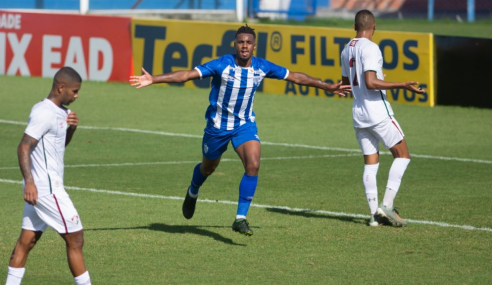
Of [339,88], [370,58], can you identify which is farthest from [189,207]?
[370,58]

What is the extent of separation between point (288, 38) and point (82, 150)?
837 centimetres

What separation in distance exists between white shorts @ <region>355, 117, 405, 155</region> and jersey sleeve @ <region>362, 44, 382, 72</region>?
60 centimetres

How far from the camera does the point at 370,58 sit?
32.6 ft

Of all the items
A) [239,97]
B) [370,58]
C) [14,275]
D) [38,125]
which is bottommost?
[14,275]

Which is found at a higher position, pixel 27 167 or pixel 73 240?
pixel 27 167

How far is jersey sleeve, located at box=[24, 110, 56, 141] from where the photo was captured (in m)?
6.71

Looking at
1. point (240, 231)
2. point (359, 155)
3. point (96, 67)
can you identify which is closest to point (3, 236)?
point (240, 231)

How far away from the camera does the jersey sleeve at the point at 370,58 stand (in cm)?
992

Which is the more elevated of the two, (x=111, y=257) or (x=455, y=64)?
(x=455, y=64)

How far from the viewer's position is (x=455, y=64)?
67.5 ft

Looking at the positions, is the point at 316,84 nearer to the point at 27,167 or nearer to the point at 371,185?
the point at 371,185

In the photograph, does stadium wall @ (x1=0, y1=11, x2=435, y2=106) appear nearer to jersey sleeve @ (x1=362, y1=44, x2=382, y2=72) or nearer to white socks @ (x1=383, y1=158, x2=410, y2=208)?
white socks @ (x1=383, y1=158, x2=410, y2=208)

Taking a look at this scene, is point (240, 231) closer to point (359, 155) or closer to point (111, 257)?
point (111, 257)

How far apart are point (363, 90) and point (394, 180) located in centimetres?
101
